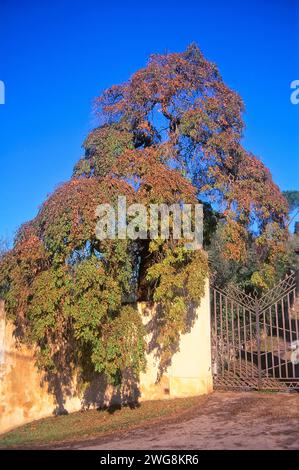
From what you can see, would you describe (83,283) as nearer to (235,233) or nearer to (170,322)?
(170,322)

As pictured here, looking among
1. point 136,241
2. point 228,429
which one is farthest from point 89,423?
point 136,241

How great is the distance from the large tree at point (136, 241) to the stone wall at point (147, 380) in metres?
0.23

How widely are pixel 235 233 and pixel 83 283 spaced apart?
12.6ft

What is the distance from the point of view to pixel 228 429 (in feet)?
23.2

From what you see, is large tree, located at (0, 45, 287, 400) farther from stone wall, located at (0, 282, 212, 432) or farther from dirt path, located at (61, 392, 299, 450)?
dirt path, located at (61, 392, 299, 450)

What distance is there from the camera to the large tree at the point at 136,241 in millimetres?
8156

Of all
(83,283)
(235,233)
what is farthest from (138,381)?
(235,233)

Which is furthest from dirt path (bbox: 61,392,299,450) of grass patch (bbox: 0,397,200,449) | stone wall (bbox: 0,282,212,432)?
stone wall (bbox: 0,282,212,432)

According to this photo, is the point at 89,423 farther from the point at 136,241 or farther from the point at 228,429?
the point at 136,241

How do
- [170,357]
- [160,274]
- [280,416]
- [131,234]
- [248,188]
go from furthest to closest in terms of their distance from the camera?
[248,188] < [170,357] < [160,274] < [131,234] < [280,416]

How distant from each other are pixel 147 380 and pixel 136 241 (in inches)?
117

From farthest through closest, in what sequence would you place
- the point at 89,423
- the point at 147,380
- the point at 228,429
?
the point at 147,380, the point at 89,423, the point at 228,429

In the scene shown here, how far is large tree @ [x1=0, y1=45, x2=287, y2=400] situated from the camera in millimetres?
8156

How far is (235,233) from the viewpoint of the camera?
397 inches
